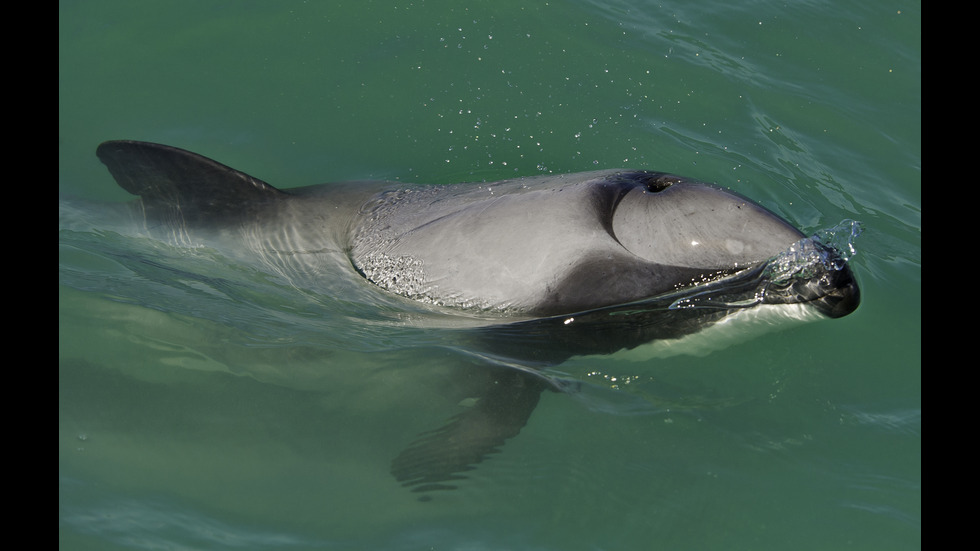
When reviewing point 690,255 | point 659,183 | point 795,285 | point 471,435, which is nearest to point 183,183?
point 471,435

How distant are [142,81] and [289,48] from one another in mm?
1445

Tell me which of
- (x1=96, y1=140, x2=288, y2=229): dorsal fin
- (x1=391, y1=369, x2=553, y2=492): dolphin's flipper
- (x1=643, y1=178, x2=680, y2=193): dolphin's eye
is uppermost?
(x1=643, y1=178, x2=680, y2=193): dolphin's eye

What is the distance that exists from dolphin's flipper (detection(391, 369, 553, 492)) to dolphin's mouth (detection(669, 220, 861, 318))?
1090 mm

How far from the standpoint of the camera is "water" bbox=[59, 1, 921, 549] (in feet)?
14.7

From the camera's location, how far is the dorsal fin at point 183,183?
577 cm

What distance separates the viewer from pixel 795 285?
500 centimetres

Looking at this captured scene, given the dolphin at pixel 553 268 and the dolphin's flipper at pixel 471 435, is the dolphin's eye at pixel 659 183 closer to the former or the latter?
the dolphin at pixel 553 268

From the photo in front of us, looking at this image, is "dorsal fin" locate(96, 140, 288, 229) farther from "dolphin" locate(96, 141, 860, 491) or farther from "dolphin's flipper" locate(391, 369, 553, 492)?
"dolphin's flipper" locate(391, 369, 553, 492)

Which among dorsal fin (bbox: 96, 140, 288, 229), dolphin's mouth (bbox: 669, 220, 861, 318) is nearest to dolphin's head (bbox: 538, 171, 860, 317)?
dolphin's mouth (bbox: 669, 220, 861, 318)

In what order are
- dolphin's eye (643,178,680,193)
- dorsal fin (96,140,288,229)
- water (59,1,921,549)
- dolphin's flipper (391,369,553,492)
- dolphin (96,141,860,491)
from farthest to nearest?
1. dorsal fin (96,140,288,229)
2. dolphin's eye (643,178,680,193)
3. dolphin (96,141,860,491)
4. dolphin's flipper (391,369,553,492)
5. water (59,1,921,549)

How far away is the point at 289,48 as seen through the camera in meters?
8.48

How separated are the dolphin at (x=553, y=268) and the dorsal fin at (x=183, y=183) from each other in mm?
15

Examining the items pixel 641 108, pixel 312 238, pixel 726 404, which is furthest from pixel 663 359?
pixel 641 108
